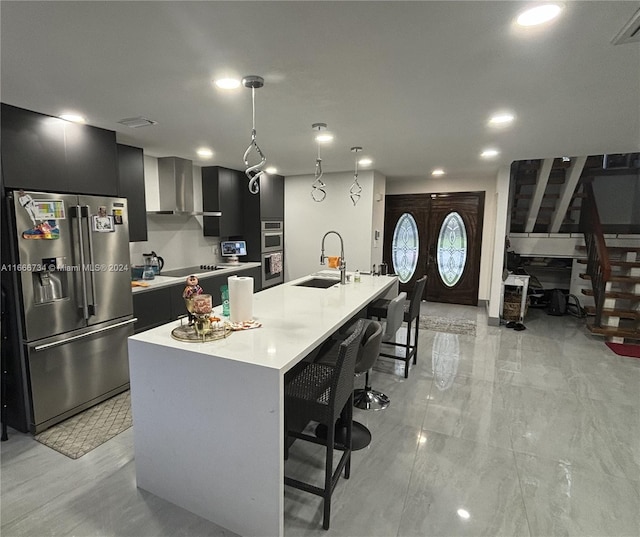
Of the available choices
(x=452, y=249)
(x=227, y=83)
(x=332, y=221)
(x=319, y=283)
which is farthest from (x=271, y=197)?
(x=227, y=83)

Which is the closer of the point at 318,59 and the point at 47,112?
the point at 318,59

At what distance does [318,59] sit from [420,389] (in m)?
2.84

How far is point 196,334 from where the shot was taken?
6.14 feet

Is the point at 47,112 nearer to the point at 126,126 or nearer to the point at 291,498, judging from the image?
the point at 126,126

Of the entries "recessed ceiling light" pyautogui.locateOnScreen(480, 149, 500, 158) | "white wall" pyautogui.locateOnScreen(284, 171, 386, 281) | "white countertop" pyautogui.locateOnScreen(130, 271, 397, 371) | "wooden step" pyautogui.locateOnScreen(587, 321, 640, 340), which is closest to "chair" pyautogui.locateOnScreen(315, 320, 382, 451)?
"white countertop" pyautogui.locateOnScreen(130, 271, 397, 371)

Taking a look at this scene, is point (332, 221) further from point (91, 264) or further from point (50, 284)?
point (50, 284)

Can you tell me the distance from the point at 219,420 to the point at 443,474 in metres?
1.46

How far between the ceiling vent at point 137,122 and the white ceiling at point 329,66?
8 centimetres

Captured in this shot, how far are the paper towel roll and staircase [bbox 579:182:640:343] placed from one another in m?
4.91

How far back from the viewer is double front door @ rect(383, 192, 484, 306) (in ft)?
21.1

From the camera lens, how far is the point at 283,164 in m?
4.87

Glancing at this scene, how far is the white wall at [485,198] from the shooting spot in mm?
6215

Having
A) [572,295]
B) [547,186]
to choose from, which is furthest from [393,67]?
[572,295]

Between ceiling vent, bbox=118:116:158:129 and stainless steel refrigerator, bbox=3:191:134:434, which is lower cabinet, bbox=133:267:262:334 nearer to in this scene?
stainless steel refrigerator, bbox=3:191:134:434
